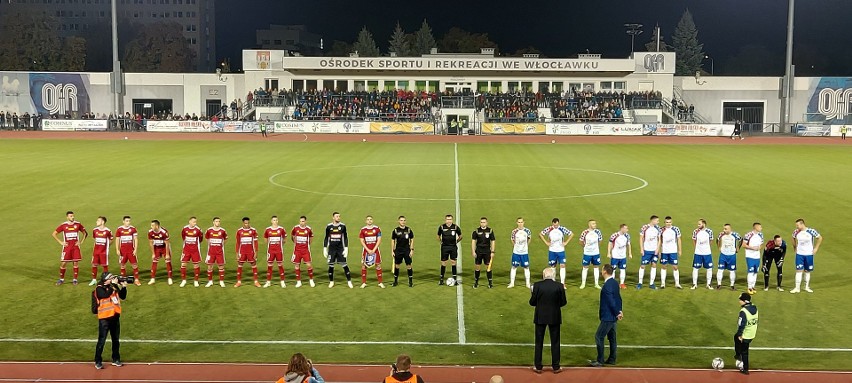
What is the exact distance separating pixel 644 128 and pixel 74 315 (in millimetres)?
56198

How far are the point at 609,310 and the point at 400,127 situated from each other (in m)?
54.7

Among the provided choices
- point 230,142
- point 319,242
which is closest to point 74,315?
point 319,242

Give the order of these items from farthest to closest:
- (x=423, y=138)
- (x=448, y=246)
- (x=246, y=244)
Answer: (x=423, y=138) → (x=448, y=246) → (x=246, y=244)

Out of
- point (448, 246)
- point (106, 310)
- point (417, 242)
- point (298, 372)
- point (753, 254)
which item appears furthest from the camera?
point (417, 242)

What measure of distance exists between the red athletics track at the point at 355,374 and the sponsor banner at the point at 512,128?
2140 inches

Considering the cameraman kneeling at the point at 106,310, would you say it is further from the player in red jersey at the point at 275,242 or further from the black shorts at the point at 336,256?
the black shorts at the point at 336,256

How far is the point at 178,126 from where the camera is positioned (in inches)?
2613

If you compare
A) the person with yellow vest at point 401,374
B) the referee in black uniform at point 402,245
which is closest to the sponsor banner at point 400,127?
the referee in black uniform at point 402,245

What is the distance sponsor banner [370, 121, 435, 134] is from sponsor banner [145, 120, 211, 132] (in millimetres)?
13404

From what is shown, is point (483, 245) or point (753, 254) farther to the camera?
point (483, 245)

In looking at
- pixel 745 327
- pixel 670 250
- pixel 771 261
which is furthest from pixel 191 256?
pixel 771 261

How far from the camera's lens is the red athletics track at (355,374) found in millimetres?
11672

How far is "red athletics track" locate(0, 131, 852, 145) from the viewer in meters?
59.9

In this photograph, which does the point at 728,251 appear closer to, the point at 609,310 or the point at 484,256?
the point at 484,256
